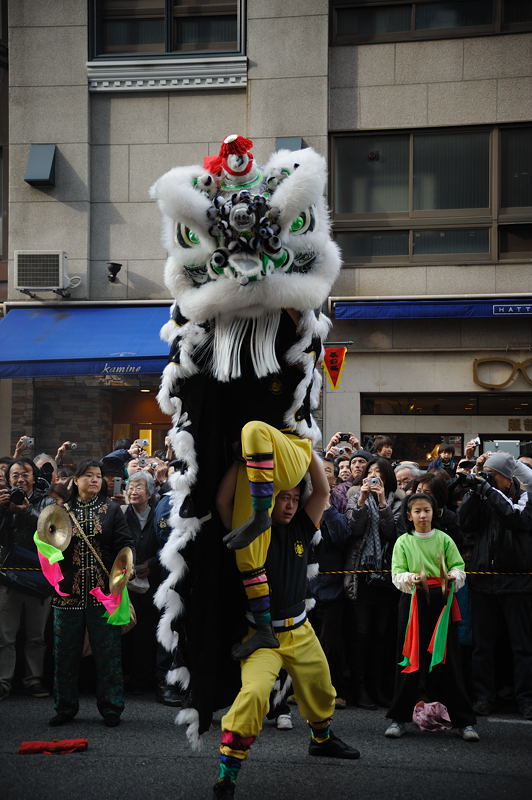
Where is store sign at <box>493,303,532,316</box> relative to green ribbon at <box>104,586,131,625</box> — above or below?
above

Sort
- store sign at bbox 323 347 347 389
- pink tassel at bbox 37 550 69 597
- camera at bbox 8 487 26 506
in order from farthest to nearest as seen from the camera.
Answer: store sign at bbox 323 347 347 389 < camera at bbox 8 487 26 506 < pink tassel at bbox 37 550 69 597

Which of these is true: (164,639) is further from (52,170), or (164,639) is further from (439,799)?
(52,170)

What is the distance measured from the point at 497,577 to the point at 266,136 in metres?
8.35

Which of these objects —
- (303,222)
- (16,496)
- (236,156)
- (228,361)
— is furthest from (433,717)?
(236,156)

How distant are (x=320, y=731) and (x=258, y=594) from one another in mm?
984

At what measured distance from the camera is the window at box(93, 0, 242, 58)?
13.2 m

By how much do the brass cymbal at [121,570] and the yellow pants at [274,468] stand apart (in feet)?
6.44

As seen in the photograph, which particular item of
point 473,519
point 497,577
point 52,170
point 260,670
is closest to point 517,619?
point 497,577

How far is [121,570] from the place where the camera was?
6020 millimetres

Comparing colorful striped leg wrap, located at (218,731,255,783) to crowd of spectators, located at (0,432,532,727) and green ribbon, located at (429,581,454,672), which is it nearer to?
green ribbon, located at (429,581,454,672)

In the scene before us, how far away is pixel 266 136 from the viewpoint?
1268 cm

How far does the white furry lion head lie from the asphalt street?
8.21ft

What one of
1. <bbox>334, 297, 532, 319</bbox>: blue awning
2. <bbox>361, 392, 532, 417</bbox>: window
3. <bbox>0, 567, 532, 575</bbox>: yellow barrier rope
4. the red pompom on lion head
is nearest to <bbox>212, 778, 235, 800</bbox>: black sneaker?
<bbox>0, 567, 532, 575</bbox>: yellow barrier rope

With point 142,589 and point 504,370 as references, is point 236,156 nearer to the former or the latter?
point 142,589
